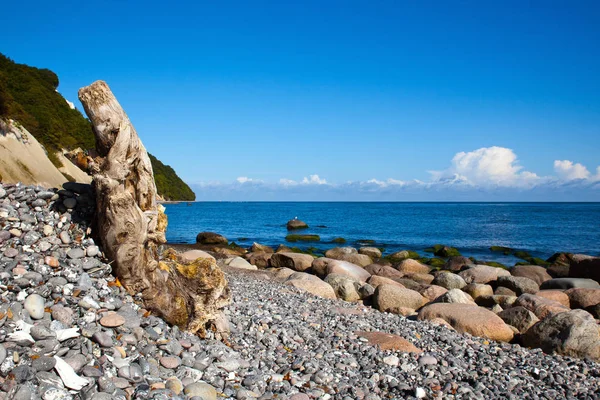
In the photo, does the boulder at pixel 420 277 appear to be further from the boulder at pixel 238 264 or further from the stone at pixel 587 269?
the stone at pixel 587 269

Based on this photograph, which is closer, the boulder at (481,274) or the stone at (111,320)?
the stone at (111,320)

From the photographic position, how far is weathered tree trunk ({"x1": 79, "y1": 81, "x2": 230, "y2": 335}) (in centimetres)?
578

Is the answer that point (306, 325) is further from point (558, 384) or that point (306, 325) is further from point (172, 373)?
point (558, 384)

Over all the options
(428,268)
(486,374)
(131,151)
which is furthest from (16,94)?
→ (486,374)

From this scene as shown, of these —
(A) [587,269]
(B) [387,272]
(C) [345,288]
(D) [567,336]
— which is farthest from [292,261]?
(A) [587,269]

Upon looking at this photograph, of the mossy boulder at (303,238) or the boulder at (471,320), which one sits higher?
the boulder at (471,320)

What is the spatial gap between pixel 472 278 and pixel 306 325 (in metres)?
13.4

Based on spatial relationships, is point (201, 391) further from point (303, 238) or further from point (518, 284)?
point (303, 238)

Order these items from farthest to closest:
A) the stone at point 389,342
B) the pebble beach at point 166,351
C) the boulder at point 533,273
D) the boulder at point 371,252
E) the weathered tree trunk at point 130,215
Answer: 1. the boulder at point 371,252
2. the boulder at point 533,273
3. the stone at point 389,342
4. the weathered tree trunk at point 130,215
5. the pebble beach at point 166,351

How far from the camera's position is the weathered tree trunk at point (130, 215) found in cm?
578

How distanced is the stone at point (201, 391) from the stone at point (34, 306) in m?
1.85

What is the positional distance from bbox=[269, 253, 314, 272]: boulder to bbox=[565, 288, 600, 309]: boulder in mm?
11117

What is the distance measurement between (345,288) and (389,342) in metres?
6.76

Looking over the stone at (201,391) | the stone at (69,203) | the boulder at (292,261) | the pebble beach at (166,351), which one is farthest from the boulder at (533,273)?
the stone at (69,203)
